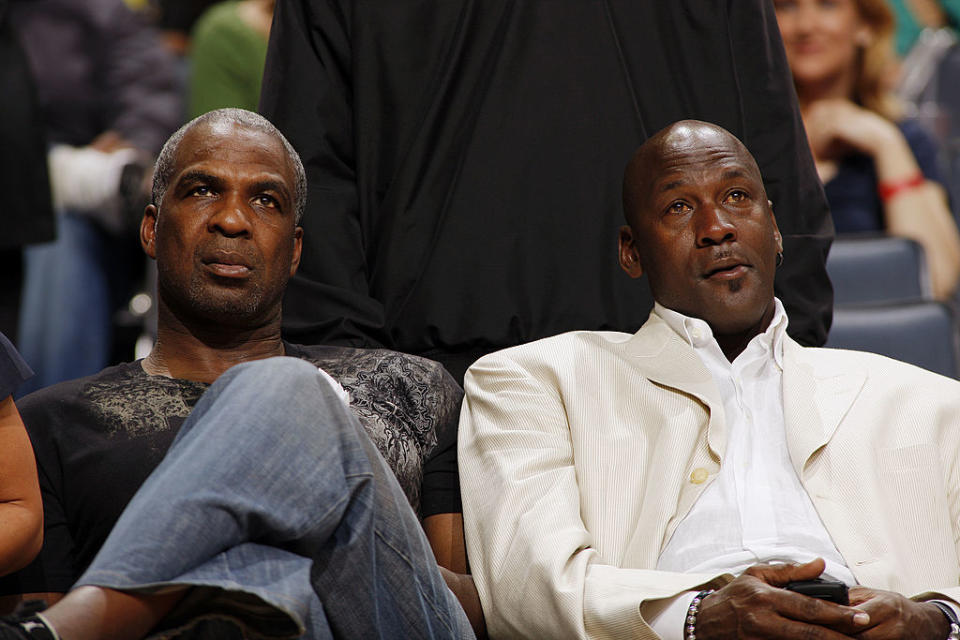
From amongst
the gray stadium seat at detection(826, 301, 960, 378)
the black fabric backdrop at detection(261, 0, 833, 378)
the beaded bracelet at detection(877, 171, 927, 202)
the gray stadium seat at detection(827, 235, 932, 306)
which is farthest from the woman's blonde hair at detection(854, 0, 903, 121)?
the black fabric backdrop at detection(261, 0, 833, 378)

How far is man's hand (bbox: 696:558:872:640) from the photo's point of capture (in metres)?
1.89

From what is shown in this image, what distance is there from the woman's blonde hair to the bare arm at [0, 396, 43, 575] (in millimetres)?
3203

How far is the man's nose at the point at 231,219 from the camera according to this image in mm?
2299

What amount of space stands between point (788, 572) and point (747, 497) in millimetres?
271

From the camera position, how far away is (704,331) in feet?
7.71

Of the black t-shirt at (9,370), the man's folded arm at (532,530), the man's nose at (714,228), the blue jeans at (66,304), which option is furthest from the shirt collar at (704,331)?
the blue jeans at (66,304)

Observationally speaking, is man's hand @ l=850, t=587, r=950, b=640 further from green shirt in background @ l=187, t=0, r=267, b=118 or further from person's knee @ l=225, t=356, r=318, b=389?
green shirt in background @ l=187, t=0, r=267, b=118

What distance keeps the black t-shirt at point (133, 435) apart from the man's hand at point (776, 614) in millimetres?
542

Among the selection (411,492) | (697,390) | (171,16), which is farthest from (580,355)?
(171,16)

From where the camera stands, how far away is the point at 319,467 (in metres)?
1.78

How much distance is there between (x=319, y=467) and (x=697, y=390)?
2.48 feet

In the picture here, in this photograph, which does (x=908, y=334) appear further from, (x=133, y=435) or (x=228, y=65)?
(x=228, y=65)

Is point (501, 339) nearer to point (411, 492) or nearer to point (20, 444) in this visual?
point (411, 492)

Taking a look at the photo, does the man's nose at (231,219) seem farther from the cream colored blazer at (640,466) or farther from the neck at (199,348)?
the cream colored blazer at (640,466)
